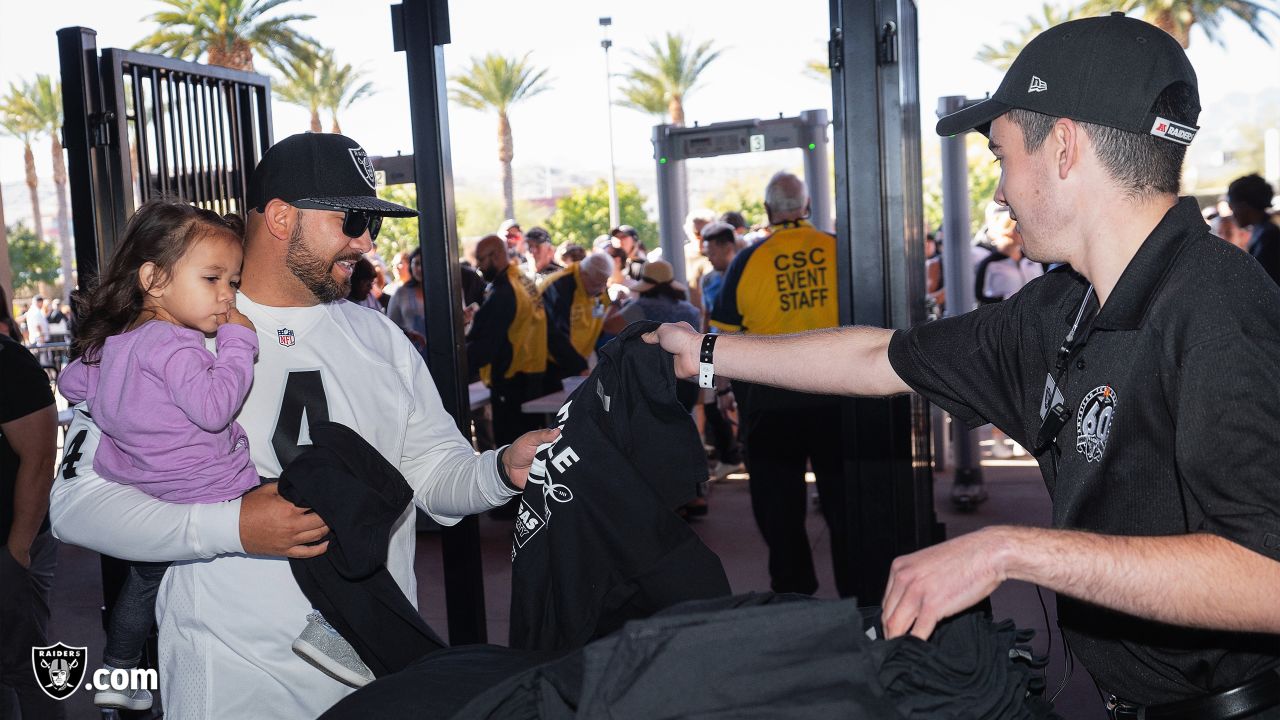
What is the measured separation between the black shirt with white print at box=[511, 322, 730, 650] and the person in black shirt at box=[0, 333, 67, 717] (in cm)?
221

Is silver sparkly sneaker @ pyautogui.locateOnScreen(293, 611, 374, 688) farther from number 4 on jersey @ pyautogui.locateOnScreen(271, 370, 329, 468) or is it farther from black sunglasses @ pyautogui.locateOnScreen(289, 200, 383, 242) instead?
black sunglasses @ pyautogui.locateOnScreen(289, 200, 383, 242)

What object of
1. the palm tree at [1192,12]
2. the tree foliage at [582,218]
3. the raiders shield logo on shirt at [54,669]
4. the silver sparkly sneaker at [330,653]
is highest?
the palm tree at [1192,12]

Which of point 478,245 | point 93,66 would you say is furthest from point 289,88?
point 93,66

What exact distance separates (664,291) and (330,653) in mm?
5866

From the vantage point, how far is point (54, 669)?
385cm

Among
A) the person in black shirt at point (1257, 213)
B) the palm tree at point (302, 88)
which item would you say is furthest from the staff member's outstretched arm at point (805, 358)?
the palm tree at point (302, 88)

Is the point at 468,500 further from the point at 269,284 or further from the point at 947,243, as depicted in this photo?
the point at 947,243

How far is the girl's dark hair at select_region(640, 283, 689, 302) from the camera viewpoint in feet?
26.0

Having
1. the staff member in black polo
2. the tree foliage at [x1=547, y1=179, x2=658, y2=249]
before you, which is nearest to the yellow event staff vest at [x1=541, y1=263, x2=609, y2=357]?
the staff member in black polo

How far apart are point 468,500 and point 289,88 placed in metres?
32.9

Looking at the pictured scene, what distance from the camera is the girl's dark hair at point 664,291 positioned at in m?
7.91

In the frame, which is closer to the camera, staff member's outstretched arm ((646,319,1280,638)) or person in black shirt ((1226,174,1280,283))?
staff member's outstretched arm ((646,319,1280,638))

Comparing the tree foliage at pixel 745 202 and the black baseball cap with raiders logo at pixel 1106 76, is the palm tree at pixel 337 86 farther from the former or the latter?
the black baseball cap with raiders logo at pixel 1106 76

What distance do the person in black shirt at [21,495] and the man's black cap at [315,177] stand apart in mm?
1630
